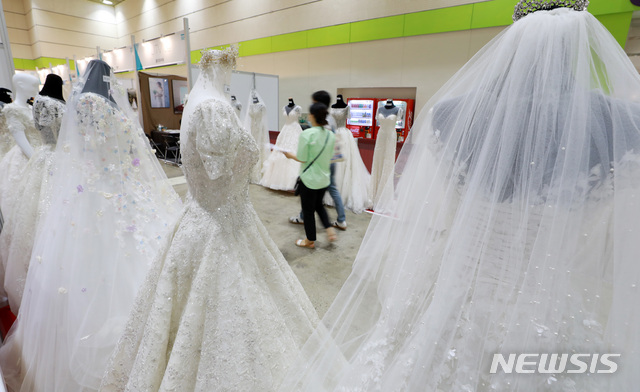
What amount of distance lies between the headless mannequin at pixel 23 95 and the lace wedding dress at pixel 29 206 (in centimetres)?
16

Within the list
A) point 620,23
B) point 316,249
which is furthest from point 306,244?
point 620,23

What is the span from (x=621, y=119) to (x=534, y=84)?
0.68 feet

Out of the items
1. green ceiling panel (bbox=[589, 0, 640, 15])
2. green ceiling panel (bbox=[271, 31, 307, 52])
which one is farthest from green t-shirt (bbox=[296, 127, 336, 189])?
green ceiling panel (bbox=[271, 31, 307, 52])

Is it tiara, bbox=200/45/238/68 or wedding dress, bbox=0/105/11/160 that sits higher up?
tiara, bbox=200/45/238/68

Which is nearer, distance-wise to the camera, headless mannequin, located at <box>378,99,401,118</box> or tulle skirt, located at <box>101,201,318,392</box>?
tulle skirt, located at <box>101,201,318,392</box>

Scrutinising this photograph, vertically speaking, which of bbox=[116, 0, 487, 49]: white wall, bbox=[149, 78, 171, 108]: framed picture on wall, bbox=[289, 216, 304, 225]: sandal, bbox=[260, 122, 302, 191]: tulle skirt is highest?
bbox=[116, 0, 487, 49]: white wall

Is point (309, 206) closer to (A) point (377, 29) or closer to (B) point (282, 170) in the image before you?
(B) point (282, 170)

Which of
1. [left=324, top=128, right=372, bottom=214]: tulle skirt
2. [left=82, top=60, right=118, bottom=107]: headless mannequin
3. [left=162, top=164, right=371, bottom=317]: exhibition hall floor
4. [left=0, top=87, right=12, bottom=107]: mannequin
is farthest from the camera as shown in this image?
[left=324, top=128, right=372, bottom=214]: tulle skirt

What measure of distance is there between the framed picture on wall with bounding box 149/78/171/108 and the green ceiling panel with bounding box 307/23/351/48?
4.66 m

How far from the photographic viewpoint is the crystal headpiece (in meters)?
0.83
